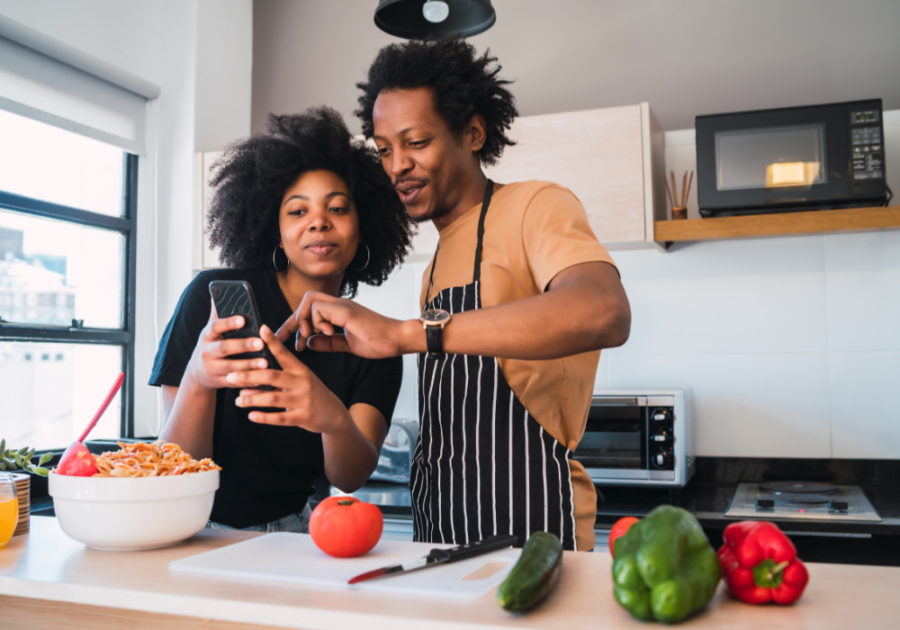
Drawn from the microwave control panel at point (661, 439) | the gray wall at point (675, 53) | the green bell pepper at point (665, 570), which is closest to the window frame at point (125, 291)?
the gray wall at point (675, 53)

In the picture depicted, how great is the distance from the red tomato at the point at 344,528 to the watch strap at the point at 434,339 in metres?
0.21

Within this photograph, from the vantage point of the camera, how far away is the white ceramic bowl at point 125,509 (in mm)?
922

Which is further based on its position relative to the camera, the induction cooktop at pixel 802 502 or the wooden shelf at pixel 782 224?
the wooden shelf at pixel 782 224

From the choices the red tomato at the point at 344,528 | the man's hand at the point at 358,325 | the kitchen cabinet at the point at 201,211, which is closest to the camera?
the red tomato at the point at 344,528

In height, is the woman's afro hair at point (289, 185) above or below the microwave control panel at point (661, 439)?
Answer: above

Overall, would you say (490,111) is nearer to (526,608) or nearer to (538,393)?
(538,393)

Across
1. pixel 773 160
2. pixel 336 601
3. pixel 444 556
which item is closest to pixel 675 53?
pixel 773 160

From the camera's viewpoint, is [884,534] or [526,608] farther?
[884,534]

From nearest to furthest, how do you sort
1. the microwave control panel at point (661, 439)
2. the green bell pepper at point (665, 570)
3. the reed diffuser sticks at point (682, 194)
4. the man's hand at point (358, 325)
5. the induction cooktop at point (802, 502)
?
the green bell pepper at point (665, 570), the man's hand at point (358, 325), the induction cooktop at point (802, 502), the microwave control panel at point (661, 439), the reed diffuser sticks at point (682, 194)

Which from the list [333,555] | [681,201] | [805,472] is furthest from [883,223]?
[333,555]

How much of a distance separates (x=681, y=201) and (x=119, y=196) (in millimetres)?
2054

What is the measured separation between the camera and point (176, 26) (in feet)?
9.30

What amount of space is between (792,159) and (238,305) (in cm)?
171

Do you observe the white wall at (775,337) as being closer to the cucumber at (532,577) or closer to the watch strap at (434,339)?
the watch strap at (434,339)
